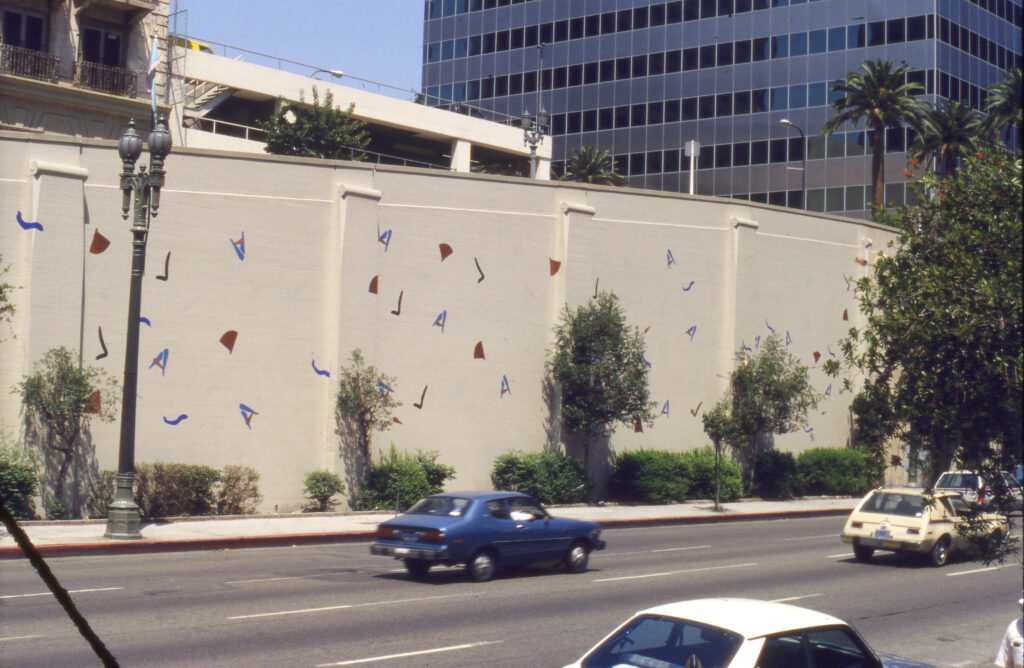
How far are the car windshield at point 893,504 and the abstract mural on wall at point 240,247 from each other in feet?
53.1

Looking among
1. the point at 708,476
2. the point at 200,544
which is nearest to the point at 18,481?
the point at 200,544

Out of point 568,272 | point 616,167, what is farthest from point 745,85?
point 568,272

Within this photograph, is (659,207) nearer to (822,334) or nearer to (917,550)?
(822,334)

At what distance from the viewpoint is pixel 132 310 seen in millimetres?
20969

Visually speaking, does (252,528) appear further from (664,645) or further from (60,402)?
(664,645)

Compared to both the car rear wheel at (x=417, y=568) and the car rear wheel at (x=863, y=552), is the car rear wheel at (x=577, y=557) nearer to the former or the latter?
the car rear wheel at (x=417, y=568)

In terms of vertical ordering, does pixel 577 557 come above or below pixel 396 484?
below

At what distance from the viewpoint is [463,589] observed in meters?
16.9

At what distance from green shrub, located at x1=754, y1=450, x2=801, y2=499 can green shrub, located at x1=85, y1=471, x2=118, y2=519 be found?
22408 mm

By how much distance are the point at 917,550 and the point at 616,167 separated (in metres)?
54.1

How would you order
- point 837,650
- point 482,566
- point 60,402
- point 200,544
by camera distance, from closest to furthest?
point 837,650 < point 482,566 < point 200,544 < point 60,402

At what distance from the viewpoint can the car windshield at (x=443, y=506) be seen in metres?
17.7

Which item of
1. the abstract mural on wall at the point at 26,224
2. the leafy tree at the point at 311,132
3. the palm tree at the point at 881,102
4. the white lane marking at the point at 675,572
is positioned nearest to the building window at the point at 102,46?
the leafy tree at the point at 311,132

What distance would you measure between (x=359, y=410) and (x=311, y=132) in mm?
17205
